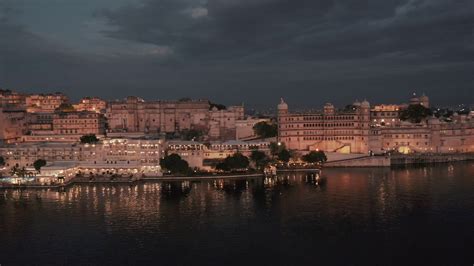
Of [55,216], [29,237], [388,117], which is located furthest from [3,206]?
[388,117]

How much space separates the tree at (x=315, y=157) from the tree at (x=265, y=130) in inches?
303

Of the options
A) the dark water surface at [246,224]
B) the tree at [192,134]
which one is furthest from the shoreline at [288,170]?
the tree at [192,134]

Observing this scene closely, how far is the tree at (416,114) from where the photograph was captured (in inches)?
1961

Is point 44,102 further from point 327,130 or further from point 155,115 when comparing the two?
point 327,130

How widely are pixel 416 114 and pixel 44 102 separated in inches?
1524

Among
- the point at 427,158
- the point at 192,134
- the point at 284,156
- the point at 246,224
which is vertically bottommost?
the point at 246,224

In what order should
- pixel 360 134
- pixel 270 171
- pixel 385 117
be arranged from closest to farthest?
pixel 270 171, pixel 360 134, pixel 385 117

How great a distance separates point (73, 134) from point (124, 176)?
46.0ft

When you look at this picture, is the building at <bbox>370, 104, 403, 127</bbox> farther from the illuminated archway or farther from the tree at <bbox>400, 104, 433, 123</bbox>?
the illuminated archway

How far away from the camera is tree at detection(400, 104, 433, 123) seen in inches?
1961

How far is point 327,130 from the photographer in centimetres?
4519

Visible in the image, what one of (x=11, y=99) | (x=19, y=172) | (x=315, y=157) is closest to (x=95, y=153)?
(x=19, y=172)

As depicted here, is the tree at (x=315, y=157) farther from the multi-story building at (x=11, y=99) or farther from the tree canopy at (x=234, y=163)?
the multi-story building at (x=11, y=99)

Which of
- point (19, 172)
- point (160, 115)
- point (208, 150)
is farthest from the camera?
point (160, 115)
